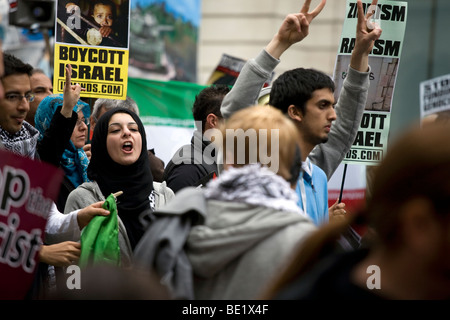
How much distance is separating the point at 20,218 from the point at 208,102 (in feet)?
8.08

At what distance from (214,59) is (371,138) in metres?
13.6

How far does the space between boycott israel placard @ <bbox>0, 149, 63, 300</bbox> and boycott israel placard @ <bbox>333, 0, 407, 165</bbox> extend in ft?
8.88

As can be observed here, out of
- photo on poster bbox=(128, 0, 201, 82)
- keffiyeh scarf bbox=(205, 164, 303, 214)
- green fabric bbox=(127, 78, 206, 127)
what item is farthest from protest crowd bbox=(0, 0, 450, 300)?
photo on poster bbox=(128, 0, 201, 82)

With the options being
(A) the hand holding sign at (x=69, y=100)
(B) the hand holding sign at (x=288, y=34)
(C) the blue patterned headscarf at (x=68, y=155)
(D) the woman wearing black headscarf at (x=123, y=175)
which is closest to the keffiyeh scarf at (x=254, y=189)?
(B) the hand holding sign at (x=288, y=34)

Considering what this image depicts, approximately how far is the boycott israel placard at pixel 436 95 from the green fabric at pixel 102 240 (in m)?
2.17

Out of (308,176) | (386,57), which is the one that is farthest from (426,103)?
(308,176)

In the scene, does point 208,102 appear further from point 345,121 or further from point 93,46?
point 345,121

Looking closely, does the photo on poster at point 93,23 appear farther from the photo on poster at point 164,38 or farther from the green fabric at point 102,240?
the photo on poster at point 164,38

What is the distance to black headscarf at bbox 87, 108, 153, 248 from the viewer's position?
4.39m

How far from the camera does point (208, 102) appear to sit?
546 centimetres

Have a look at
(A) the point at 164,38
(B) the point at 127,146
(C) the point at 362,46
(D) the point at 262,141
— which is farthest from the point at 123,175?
(A) the point at 164,38

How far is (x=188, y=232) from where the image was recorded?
271cm

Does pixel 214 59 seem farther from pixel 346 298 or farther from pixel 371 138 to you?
pixel 346 298
